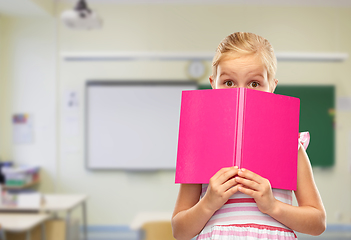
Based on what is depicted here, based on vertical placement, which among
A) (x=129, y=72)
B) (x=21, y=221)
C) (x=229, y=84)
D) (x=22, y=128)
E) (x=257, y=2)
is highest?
(x=257, y=2)

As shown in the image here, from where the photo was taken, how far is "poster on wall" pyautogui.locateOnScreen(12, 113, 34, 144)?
10.4 ft

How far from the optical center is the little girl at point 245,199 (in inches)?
18.6

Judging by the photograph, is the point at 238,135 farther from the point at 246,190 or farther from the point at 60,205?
the point at 60,205

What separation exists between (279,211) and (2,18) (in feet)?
11.6

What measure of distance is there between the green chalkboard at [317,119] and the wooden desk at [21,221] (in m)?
1.98

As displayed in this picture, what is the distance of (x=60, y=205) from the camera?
2.74 metres

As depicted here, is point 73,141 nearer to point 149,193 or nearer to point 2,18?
point 149,193

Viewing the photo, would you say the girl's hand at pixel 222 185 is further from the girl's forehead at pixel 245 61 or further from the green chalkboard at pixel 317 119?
the green chalkboard at pixel 317 119

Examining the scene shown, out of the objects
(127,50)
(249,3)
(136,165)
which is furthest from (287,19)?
(136,165)

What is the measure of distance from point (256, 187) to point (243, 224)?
0.35 ft

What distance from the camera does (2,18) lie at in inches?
124

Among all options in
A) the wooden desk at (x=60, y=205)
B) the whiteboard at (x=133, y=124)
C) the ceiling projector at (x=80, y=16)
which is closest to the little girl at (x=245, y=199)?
the ceiling projector at (x=80, y=16)

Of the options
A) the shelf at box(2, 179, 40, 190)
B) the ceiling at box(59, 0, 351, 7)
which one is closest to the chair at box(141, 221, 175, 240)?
the shelf at box(2, 179, 40, 190)

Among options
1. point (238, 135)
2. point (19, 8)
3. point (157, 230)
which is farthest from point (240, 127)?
point (19, 8)
